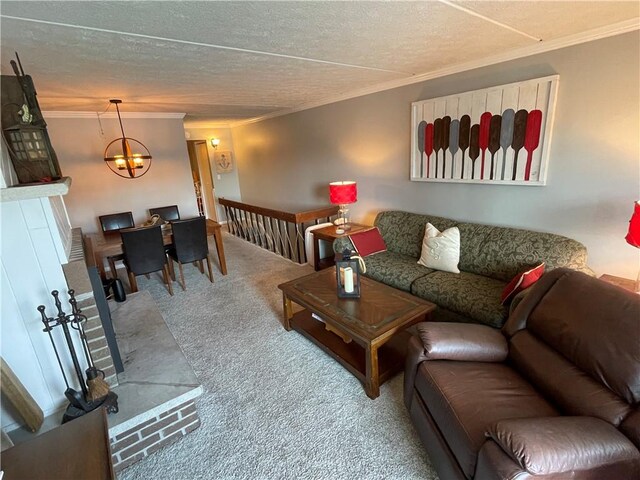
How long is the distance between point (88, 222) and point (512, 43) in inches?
213

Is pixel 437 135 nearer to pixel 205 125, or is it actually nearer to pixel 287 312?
pixel 287 312

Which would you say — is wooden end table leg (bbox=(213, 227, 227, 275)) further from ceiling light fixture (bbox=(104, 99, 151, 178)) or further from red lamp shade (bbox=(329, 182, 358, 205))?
red lamp shade (bbox=(329, 182, 358, 205))

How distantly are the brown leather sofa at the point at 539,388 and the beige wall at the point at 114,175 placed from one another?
4.64 meters

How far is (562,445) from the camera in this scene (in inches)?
40.0

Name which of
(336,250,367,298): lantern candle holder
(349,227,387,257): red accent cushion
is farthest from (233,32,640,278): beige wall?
(336,250,367,298): lantern candle holder

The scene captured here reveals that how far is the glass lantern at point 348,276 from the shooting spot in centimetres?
234

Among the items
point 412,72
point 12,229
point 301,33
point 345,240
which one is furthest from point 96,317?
point 412,72

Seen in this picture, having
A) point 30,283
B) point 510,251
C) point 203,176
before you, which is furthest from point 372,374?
point 203,176

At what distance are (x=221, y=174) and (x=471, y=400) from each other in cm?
664

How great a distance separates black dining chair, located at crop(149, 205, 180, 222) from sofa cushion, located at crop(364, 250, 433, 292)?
124 inches

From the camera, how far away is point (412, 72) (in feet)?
9.88

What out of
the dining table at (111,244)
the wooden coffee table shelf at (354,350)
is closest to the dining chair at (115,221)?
the dining table at (111,244)

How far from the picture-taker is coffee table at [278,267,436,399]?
1979mm

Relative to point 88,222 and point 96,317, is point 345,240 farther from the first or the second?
point 88,222
